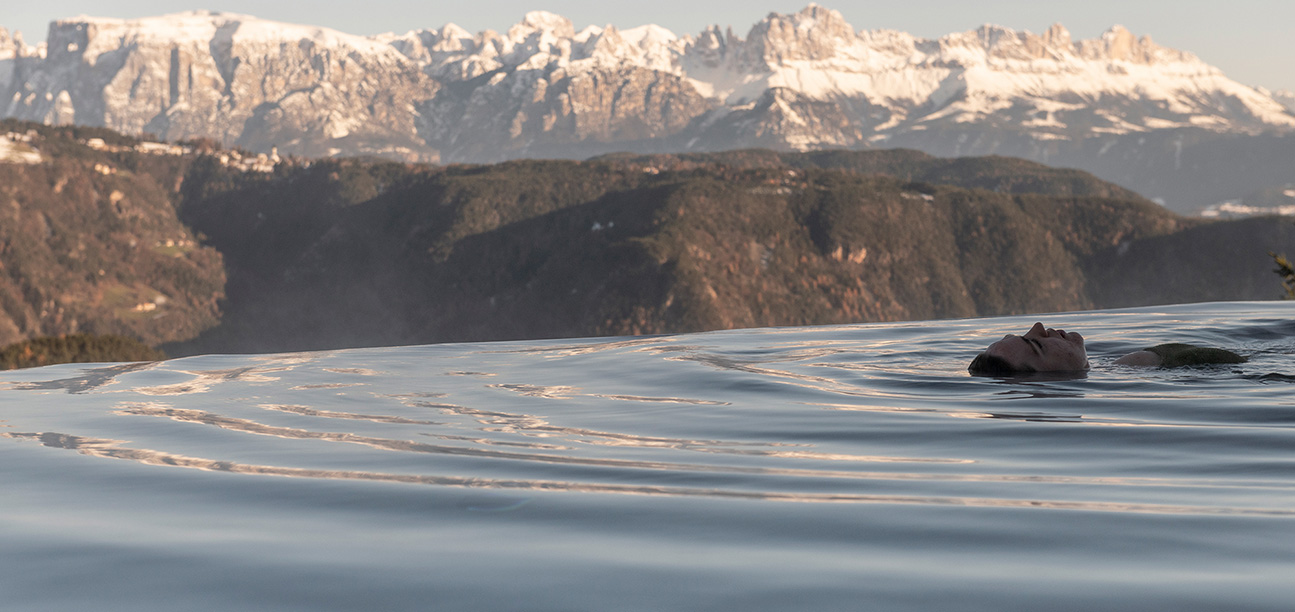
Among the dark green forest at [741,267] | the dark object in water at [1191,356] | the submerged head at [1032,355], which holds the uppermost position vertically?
the dark green forest at [741,267]

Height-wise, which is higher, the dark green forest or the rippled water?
the dark green forest

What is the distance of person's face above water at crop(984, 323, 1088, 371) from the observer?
1401 centimetres

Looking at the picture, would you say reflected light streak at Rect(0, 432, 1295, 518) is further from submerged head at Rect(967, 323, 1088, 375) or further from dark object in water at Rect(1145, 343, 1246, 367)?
dark object in water at Rect(1145, 343, 1246, 367)

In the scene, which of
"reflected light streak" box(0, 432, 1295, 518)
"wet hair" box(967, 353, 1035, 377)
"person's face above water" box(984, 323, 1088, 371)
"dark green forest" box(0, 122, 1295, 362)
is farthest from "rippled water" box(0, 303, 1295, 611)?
"dark green forest" box(0, 122, 1295, 362)

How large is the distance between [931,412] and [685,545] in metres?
6.22

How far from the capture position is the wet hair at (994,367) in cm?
1405

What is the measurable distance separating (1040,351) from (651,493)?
31.7 ft

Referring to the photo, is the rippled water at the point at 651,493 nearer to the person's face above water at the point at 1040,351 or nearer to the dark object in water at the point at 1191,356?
the person's face above water at the point at 1040,351

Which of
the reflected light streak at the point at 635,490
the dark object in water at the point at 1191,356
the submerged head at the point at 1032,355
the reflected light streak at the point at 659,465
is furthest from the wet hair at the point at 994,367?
the reflected light streak at the point at 635,490

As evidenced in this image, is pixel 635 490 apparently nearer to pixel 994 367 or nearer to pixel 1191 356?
pixel 994 367

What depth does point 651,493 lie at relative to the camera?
5.91 m

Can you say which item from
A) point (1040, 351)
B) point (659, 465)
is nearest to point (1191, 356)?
point (1040, 351)

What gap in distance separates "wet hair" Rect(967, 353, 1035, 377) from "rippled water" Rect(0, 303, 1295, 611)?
37.0 inches

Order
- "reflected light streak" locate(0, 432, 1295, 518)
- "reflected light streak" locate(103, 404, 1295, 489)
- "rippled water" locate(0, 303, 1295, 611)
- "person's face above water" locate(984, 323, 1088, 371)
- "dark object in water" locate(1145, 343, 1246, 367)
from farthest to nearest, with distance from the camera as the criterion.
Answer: "dark object in water" locate(1145, 343, 1246, 367)
"person's face above water" locate(984, 323, 1088, 371)
"reflected light streak" locate(103, 404, 1295, 489)
"reflected light streak" locate(0, 432, 1295, 518)
"rippled water" locate(0, 303, 1295, 611)
